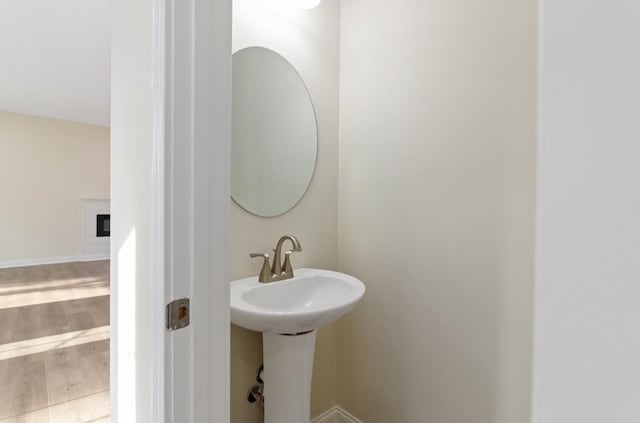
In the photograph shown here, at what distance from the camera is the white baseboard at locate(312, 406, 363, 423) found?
5.16ft

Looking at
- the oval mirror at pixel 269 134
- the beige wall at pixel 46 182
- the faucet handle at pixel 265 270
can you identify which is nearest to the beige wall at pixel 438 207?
the oval mirror at pixel 269 134

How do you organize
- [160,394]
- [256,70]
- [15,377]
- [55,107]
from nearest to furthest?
1. [160,394]
2. [256,70]
3. [15,377]
4. [55,107]

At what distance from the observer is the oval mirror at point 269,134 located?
1315mm

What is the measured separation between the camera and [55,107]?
4.92 metres

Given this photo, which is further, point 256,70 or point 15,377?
point 15,377

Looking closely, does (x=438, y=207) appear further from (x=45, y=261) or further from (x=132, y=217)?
(x=45, y=261)

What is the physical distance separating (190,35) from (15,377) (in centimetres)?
277

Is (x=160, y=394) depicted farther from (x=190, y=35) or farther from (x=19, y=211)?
(x=19, y=211)

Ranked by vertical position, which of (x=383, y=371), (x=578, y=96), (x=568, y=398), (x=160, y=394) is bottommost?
(x=383, y=371)

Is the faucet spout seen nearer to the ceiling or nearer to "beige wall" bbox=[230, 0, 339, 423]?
"beige wall" bbox=[230, 0, 339, 423]

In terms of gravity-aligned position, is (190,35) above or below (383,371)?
above

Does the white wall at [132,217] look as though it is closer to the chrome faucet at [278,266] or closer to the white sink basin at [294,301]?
the white sink basin at [294,301]

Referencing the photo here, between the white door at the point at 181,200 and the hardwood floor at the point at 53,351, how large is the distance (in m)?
1.55

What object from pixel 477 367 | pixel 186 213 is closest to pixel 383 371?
pixel 477 367
